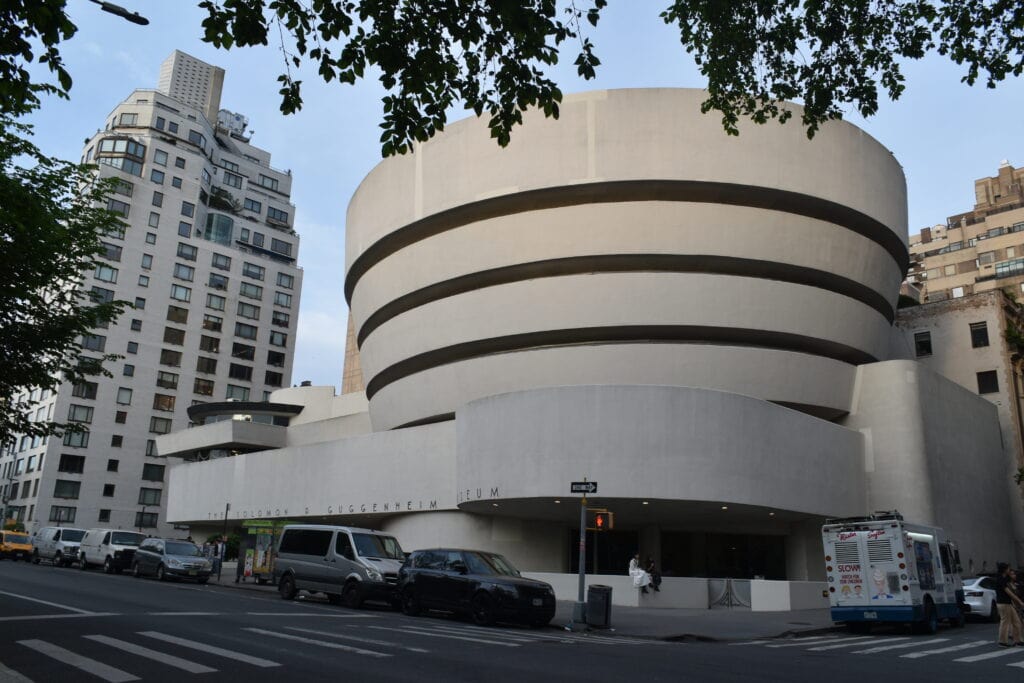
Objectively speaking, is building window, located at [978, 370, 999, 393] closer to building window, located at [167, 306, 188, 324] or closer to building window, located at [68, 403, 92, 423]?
building window, located at [167, 306, 188, 324]

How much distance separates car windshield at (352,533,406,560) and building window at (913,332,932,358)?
35.1m

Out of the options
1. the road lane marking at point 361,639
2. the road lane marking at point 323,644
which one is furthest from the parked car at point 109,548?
the road lane marking at point 323,644

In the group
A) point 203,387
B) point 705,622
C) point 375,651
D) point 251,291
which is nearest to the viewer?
point 375,651

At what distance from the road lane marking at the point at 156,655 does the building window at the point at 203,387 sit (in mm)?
74138

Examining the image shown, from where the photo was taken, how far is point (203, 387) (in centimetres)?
8212

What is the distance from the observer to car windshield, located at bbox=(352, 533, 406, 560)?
22.4 metres

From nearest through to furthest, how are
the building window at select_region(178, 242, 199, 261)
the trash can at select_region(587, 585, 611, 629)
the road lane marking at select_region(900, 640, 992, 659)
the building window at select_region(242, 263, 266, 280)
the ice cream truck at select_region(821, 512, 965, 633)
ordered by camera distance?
the road lane marking at select_region(900, 640, 992, 659) < the trash can at select_region(587, 585, 611, 629) < the ice cream truck at select_region(821, 512, 965, 633) < the building window at select_region(178, 242, 199, 261) < the building window at select_region(242, 263, 266, 280)

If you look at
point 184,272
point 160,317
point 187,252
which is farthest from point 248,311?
point 160,317

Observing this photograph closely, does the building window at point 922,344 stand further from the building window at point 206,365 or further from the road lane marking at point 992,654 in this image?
the building window at point 206,365

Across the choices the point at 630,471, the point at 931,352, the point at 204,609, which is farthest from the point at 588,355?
the point at 931,352

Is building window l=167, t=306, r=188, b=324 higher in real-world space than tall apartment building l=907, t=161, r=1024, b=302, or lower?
lower

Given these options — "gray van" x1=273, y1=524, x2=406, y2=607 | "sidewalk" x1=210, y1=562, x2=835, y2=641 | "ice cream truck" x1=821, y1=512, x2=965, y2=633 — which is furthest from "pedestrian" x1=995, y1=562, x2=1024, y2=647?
"gray van" x1=273, y1=524, x2=406, y2=607

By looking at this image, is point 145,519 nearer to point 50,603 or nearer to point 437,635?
point 50,603

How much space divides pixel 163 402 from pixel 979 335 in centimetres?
6967
